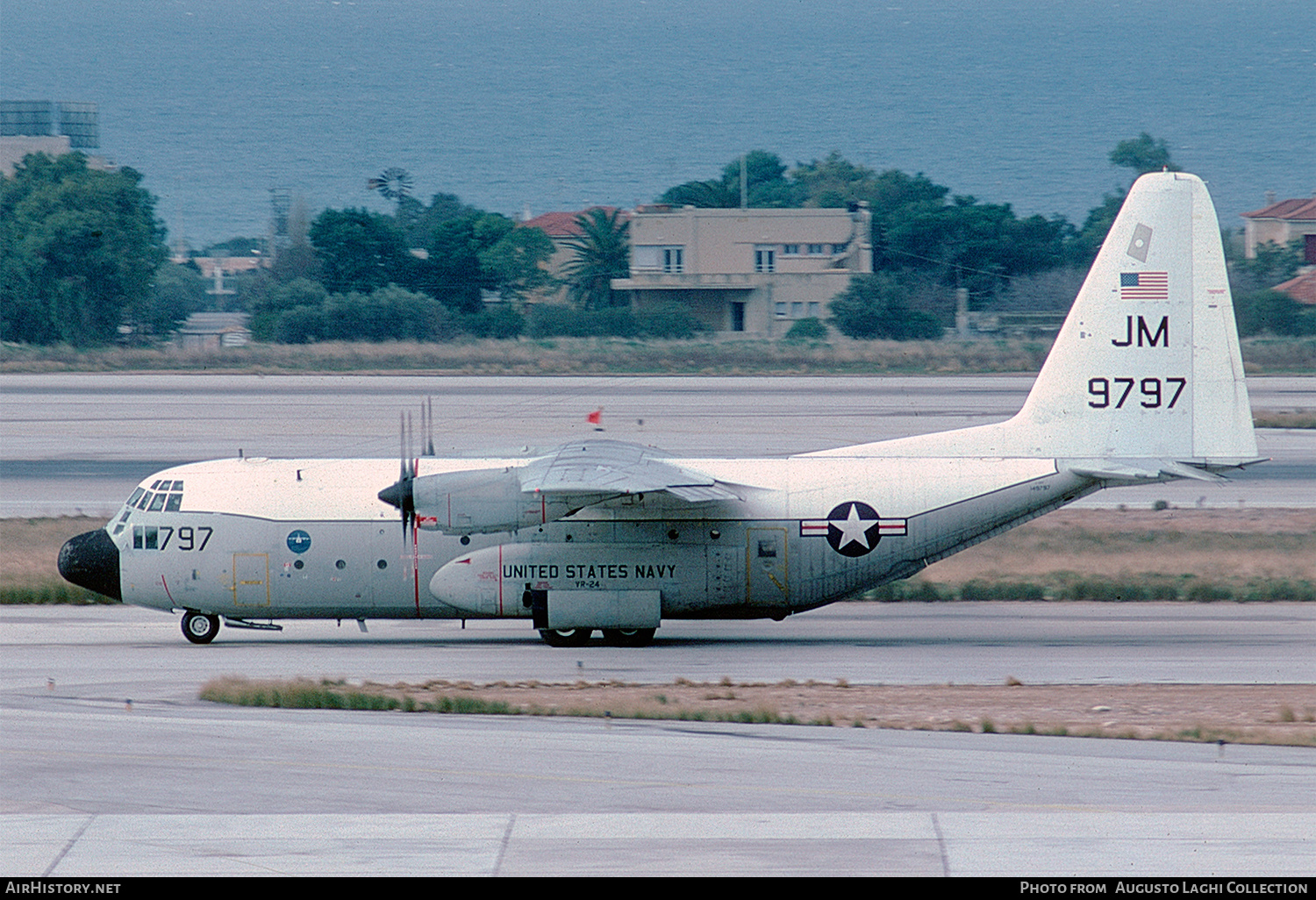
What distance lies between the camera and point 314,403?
58.2 meters

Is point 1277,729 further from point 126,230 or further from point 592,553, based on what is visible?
point 126,230

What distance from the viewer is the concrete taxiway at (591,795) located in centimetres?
1123

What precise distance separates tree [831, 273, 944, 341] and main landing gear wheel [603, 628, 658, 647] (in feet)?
214

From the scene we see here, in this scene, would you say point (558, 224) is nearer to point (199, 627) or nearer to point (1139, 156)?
point (1139, 156)

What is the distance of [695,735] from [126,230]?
79.0 m

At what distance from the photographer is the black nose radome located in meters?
24.9

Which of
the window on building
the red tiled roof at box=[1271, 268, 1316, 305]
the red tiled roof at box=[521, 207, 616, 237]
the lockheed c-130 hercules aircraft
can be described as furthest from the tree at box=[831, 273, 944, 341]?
the lockheed c-130 hercules aircraft

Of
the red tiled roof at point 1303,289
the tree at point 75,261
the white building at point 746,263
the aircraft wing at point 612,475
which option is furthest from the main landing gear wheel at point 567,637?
the red tiled roof at point 1303,289

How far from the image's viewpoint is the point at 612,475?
74.7ft

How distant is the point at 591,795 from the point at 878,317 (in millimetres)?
77491

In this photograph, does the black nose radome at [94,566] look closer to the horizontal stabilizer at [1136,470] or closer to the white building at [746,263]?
the horizontal stabilizer at [1136,470]

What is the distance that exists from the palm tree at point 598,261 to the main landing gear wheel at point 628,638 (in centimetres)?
7711

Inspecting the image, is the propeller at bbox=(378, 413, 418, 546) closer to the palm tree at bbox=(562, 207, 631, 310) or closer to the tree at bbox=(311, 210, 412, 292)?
the tree at bbox=(311, 210, 412, 292)

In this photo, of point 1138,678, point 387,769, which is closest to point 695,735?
point 387,769
